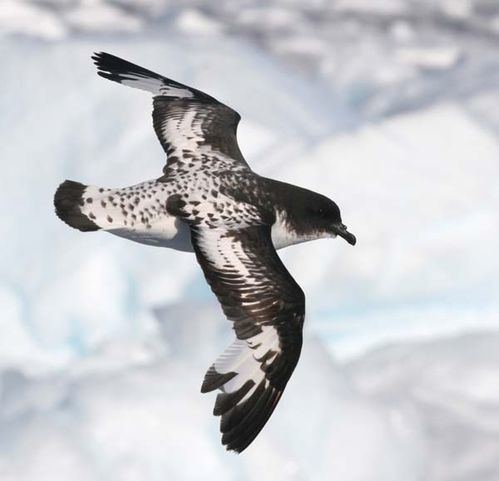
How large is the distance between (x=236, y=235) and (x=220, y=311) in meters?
4.76

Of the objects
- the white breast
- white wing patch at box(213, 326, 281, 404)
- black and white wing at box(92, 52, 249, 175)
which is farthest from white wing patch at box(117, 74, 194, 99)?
white wing patch at box(213, 326, 281, 404)

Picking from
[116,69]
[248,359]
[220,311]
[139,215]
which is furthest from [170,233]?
[220,311]

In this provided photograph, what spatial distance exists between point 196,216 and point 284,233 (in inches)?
20.0

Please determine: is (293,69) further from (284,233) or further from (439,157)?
(284,233)

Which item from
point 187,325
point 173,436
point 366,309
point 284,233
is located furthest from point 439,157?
point 284,233

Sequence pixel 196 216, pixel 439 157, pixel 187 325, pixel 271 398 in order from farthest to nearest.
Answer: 1. pixel 439 157
2. pixel 187 325
3. pixel 196 216
4. pixel 271 398

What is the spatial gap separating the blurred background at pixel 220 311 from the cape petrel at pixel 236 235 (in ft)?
10.5

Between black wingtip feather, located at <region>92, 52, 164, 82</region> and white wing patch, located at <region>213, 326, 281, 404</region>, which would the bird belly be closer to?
white wing patch, located at <region>213, 326, 281, 404</region>

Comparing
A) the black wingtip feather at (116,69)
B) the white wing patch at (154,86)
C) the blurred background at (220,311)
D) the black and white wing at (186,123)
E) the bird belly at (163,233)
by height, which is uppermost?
the black wingtip feather at (116,69)

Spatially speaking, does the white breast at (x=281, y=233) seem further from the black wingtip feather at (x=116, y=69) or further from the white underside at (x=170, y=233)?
the black wingtip feather at (x=116, y=69)

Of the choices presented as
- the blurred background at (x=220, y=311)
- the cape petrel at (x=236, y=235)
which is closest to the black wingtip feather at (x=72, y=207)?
the cape petrel at (x=236, y=235)

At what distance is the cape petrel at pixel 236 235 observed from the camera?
5926 mm

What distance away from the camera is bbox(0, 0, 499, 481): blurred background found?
32.8 feet

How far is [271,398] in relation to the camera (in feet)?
19.6
